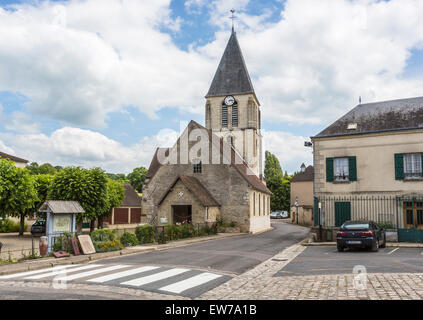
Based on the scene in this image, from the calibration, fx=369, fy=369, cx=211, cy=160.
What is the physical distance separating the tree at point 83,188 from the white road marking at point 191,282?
15687 millimetres

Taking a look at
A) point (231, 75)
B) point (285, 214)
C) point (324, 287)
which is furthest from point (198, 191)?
point (285, 214)

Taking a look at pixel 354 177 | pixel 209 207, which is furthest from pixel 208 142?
pixel 354 177

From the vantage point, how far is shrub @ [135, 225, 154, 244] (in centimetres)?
1908

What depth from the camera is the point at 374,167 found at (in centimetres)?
2212

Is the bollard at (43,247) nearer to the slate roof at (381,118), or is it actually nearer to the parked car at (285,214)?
the slate roof at (381,118)

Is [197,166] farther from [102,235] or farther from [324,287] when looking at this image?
[324,287]

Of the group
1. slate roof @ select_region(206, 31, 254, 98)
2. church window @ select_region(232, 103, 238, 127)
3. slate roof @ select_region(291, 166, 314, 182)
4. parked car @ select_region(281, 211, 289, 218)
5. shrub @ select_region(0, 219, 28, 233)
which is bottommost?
parked car @ select_region(281, 211, 289, 218)

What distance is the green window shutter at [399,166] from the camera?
21359 millimetres

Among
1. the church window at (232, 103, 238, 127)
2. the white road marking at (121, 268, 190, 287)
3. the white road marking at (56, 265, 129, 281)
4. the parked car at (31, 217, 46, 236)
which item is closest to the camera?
the white road marking at (121, 268, 190, 287)

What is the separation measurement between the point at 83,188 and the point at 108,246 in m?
9.54

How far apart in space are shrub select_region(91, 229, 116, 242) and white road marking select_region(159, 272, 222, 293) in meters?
6.98

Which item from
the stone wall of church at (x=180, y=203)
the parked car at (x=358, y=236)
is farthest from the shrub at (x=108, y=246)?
the stone wall of church at (x=180, y=203)

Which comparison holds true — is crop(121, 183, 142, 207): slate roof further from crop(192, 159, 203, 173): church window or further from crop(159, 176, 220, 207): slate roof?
crop(159, 176, 220, 207): slate roof

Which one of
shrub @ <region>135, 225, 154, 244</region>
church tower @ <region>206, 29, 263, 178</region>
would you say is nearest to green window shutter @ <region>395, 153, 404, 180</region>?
shrub @ <region>135, 225, 154, 244</region>
